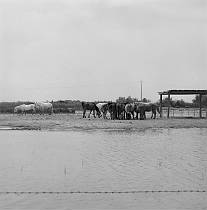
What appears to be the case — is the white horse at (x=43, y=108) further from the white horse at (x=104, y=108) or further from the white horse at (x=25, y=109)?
the white horse at (x=104, y=108)

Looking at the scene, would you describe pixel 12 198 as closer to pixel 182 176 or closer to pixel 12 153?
pixel 182 176

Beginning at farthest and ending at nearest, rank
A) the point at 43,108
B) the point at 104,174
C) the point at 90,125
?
the point at 43,108 < the point at 90,125 < the point at 104,174

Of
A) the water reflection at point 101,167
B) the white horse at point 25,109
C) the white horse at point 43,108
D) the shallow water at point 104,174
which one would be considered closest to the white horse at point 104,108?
the white horse at point 43,108

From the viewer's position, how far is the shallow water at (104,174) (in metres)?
7.88

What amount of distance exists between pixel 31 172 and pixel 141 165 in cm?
284

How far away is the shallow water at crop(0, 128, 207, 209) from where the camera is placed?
788 cm

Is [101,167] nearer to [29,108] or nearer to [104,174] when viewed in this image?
[104,174]

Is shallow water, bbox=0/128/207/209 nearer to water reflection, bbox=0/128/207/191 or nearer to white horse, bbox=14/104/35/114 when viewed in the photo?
water reflection, bbox=0/128/207/191

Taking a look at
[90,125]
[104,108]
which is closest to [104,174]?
[90,125]

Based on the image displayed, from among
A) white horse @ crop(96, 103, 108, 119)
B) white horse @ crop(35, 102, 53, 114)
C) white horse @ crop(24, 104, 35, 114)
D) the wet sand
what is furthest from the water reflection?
white horse @ crop(24, 104, 35, 114)

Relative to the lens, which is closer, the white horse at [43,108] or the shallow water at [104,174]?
the shallow water at [104,174]

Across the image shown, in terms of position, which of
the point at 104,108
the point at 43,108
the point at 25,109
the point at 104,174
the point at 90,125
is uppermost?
the point at 43,108

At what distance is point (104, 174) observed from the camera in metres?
10.5

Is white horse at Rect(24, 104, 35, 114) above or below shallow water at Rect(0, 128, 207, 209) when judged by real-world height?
above
